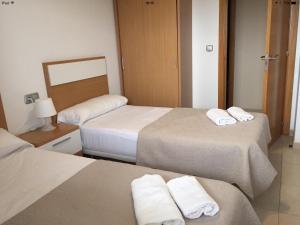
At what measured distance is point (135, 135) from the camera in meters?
2.43

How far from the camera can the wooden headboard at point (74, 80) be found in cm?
279

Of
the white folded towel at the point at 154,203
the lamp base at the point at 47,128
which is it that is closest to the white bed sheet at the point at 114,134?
the lamp base at the point at 47,128

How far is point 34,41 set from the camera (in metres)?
2.61

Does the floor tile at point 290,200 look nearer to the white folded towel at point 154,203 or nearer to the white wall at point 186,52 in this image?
the white folded towel at point 154,203

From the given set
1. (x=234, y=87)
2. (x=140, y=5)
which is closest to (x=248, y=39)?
(x=234, y=87)

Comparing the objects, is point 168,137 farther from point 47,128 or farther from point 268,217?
point 47,128

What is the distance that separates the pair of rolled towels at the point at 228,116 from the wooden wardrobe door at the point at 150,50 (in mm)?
1069

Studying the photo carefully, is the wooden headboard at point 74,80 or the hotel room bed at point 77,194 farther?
the wooden headboard at point 74,80

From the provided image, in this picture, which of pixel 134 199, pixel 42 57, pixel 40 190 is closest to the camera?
pixel 134 199

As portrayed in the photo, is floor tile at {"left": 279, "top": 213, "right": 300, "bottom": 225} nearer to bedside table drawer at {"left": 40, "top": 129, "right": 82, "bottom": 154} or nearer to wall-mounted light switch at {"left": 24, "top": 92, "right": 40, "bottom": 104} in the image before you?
bedside table drawer at {"left": 40, "top": 129, "right": 82, "bottom": 154}

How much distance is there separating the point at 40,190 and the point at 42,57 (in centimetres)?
159

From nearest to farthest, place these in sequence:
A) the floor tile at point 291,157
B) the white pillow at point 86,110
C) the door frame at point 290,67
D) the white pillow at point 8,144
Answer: the white pillow at point 8,144, the white pillow at point 86,110, the floor tile at point 291,157, the door frame at point 290,67

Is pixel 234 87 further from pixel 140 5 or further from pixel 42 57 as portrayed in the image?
pixel 42 57

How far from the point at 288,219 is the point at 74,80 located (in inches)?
95.9
